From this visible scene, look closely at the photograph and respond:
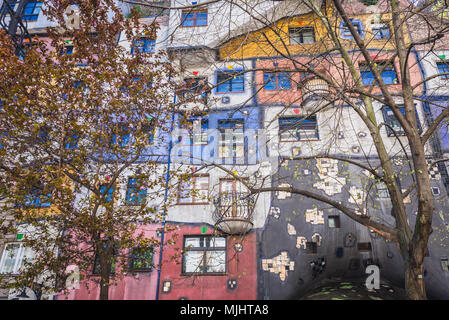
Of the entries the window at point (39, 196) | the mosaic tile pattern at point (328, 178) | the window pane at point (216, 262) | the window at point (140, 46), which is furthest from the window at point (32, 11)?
the mosaic tile pattern at point (328, 178)

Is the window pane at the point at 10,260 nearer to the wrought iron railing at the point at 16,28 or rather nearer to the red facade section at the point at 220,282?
the red facade section at the point at 220,282

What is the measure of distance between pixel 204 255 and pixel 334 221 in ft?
16.6

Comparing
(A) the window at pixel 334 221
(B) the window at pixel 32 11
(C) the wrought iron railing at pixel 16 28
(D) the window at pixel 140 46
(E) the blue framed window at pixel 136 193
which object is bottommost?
(A) the window at pixel 334 221

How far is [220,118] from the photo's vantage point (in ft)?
47.7

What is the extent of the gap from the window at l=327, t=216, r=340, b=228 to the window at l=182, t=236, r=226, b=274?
161 inches

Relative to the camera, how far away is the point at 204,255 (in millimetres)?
12328

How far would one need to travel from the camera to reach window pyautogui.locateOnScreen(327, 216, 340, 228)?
40.2 ft

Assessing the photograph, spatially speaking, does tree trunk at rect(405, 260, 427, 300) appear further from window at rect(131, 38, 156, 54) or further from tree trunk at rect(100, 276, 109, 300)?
window at rect(131, 38, 156, 54)

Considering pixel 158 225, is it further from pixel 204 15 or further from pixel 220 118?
pixel 204 15

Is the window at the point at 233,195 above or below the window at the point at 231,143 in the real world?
below

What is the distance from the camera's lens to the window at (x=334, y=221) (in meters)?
12.2

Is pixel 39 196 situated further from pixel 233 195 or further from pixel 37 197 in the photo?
pixel 233 195

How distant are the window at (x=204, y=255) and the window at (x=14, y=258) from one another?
20.8 ft
